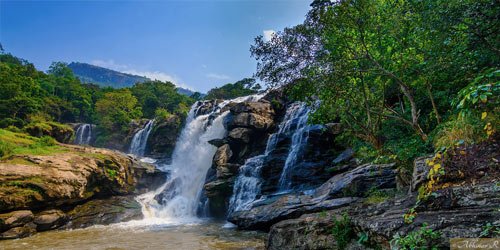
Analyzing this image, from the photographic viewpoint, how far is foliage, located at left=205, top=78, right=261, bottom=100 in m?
51.9

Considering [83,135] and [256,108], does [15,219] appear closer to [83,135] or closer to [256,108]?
[256,108]

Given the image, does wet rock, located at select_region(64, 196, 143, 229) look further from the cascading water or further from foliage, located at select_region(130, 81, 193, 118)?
foliage, located at select_region(130, 81, 193, 118)

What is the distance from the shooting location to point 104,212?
19984mm

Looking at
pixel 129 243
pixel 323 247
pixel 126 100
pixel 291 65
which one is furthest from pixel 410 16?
pixel 126 100

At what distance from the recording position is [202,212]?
23.0 metres

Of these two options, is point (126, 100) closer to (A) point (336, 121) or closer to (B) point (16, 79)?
(B) point (16, 79)

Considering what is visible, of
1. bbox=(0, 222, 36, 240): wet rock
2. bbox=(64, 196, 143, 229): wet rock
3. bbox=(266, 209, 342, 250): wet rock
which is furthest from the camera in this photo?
bbox=(64, 196, 143, 229): wet rock

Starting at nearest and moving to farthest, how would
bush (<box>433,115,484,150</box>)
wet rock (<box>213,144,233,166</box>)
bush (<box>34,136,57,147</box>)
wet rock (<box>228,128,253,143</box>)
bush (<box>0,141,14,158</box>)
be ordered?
1. bush (<box>433,115,484,150</box>)
2. bush (<box>0,141,14,158</box>)
3. bush (<box>34,136,57,147</box>)
4. wet rock (<box>213,144,233,166</box>)
5. wet rock (<box>228,128,253,143</box>)

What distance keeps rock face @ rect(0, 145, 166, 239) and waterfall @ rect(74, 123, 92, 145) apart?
23.0 meters

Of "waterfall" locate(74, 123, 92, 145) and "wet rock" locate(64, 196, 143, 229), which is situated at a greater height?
"waterfall" locate(74, 123, 92, 145)

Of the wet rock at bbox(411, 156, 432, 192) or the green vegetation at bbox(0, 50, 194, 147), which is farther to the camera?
the green vegetation at bbox(0, 50, 194, 147)

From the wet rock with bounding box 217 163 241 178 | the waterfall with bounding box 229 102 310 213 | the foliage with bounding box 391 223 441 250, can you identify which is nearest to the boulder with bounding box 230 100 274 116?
the waterfall with bounding box 229 102 310 213

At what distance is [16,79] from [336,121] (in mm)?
35849

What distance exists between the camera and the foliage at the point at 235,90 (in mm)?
51906
